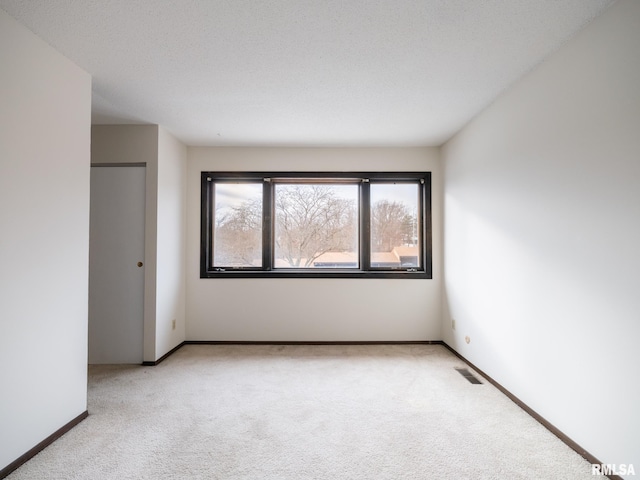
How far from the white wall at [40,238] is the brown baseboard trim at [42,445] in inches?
1.0

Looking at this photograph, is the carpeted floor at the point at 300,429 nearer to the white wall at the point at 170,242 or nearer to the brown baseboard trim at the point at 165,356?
the brown baseboard trim at the point at 165,356

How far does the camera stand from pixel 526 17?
1.72m

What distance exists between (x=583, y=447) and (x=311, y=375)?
204 cm

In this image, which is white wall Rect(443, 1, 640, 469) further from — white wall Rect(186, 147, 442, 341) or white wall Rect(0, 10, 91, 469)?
white wall Rect(0, 10, 91, 469)

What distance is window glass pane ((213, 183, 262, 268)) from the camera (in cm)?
409

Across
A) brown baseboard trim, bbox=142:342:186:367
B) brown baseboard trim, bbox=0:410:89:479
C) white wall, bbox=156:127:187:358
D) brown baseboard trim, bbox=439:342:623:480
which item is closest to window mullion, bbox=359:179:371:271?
brown baseboard trim, bbox=439:342:623:480

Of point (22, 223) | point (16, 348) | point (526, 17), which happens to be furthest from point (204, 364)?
point (526, 17)

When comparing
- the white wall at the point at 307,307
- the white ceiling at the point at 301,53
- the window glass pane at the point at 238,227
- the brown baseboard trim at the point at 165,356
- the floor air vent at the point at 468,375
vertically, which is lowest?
the floor air vent at the point at 468,375

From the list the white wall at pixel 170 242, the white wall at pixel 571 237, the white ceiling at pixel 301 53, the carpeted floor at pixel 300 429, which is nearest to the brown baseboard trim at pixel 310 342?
the white wall at pixel 170 242

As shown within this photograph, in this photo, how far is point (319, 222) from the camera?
4113mm

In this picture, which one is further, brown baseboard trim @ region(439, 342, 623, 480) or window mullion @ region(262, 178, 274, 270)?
window mullion @ region(262, 178, 274, 270)

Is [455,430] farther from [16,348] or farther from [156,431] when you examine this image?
[16,348]

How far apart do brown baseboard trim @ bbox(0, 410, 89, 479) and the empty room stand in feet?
0.05

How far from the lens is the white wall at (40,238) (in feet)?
5.71
